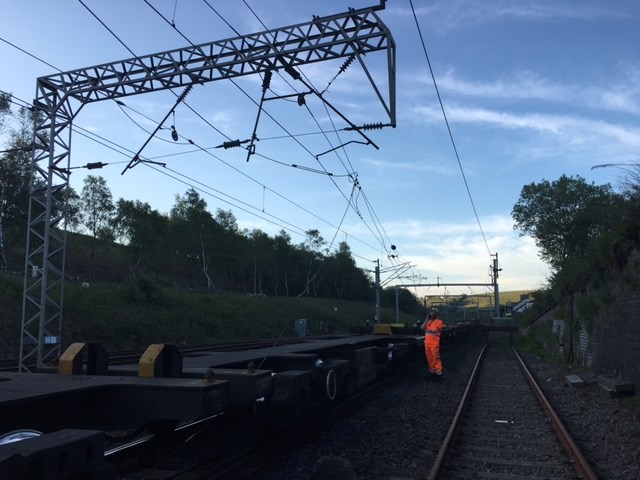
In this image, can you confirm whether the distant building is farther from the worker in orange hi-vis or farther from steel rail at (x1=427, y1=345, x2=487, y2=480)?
steel rail at (x1=427, y1=345, x2=487, y2=480)

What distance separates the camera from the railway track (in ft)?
21.3

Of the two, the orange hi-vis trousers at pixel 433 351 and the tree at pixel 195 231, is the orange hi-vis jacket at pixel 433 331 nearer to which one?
the orange hi-vis trousers at pixel 433 351

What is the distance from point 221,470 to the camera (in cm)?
591

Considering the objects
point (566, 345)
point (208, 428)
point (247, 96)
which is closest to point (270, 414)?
point (208, 428)

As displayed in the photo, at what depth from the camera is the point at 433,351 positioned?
15.0 metres

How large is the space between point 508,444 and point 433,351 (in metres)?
7.12

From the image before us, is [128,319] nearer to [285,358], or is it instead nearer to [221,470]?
[285,358]

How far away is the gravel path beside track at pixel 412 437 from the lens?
249 inches

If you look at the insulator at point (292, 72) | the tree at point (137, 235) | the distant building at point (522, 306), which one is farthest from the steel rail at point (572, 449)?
the distant building at point (522, 306)

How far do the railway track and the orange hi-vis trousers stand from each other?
2105 mm

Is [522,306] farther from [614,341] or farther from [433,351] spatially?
[433,351]

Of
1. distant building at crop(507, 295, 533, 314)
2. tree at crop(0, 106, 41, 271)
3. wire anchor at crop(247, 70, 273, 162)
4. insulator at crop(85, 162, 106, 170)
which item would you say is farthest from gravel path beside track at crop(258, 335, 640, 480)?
distant building at crop(507, 295, 533, 314)

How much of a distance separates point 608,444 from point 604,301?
825 centimetres

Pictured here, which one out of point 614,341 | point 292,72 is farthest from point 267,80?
point 614,341
